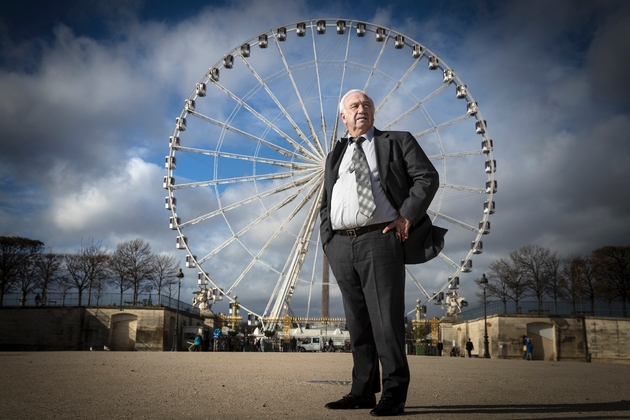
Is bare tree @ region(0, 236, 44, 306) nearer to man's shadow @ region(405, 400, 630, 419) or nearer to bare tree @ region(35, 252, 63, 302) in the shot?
bare tree @ region(35, 252, 63, 302)

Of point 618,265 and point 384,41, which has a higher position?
point 384,41

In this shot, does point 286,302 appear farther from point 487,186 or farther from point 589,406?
point 589,406

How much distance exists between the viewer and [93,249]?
56969 mm

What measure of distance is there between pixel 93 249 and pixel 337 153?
186 ft

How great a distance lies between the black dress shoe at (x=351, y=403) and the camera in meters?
4.19

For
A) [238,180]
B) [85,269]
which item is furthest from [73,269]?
[238,180]

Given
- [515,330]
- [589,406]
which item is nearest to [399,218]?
[589,406]

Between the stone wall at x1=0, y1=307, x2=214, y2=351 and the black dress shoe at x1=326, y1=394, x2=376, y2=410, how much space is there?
35.8 m

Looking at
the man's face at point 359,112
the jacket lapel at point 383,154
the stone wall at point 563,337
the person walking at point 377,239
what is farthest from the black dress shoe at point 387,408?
the stone wall at point 563,337

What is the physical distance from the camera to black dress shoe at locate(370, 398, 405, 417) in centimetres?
378

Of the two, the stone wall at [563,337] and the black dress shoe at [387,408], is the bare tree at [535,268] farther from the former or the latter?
the black dress shoe at [387,408]

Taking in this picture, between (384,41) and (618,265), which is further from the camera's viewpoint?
(618,265)

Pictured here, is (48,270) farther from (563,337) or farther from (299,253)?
(563,337)

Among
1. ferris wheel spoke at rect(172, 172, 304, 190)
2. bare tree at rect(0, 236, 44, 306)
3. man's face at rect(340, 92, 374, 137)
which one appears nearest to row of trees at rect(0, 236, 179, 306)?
bare tree at rect(0, 236, 44, 306)
